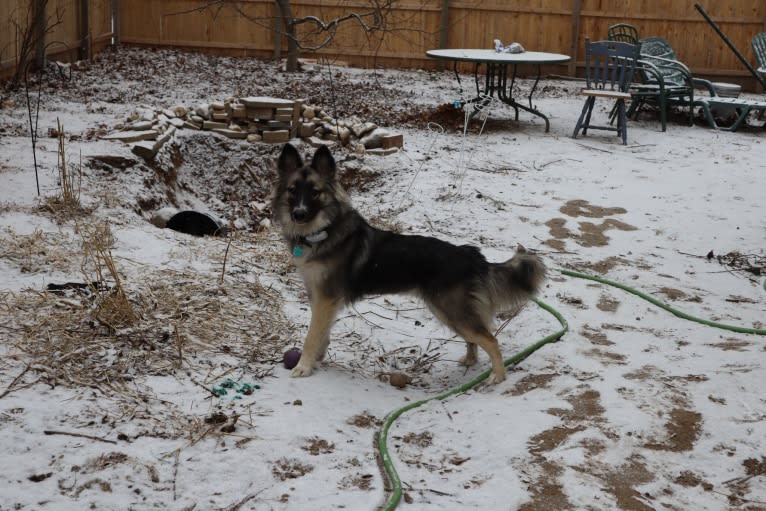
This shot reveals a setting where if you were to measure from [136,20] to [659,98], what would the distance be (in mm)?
12665

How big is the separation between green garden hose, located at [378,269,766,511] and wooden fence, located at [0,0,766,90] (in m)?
12.8

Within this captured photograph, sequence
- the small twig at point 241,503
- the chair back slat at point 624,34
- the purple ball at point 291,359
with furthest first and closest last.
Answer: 1. the chair back slat at point 624,34
2. the purple ball at point 291,359
3. the small twig at point 241,503

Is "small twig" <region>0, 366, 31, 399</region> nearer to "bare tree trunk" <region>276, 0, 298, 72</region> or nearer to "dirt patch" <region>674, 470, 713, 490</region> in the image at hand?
"dirt patch" <region>674, 470, 713, 490</region>

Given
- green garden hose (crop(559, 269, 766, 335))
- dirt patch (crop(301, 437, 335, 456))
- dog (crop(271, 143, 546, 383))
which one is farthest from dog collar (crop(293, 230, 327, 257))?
green garden hose (crop(559, 269, 766, 335))

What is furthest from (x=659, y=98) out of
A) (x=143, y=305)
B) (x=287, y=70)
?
(x=143, y=305)

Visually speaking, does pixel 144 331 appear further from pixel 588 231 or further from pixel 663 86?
pixel 663 86

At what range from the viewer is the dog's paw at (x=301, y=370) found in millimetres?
4488

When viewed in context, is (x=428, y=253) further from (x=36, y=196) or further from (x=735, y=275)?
(x=36, y=196)

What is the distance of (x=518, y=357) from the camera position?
15.9ft

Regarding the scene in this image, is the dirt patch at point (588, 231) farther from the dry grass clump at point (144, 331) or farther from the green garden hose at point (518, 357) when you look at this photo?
the dry grass clump at point (144, 331)

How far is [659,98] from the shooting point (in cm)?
1294

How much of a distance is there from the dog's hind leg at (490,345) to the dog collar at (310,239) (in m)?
1.01

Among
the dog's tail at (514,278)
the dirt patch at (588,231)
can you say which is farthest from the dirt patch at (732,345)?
the dirt patch at (588,231)

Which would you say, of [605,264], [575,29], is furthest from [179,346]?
[575,29]
